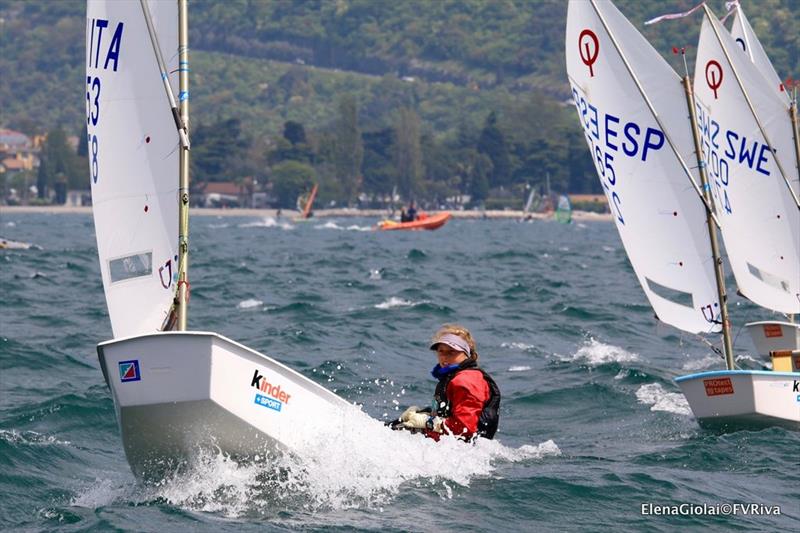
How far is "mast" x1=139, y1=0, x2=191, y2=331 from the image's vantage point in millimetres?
13797

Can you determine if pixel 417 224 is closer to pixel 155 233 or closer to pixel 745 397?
pixel 745 397

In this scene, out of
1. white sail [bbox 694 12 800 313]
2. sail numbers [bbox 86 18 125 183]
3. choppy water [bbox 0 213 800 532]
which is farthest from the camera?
white sail [bbox 694 12 800 313]

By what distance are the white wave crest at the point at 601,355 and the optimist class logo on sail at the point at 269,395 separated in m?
13.1

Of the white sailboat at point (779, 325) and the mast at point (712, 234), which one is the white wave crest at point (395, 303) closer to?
the white sailboat at point (779, 325)

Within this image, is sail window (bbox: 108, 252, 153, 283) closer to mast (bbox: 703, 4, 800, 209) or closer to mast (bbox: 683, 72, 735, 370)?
mast (bbox: 683, 72, 735, 370)

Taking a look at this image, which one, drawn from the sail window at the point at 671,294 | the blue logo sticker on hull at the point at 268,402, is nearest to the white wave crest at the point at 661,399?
the sail window at the point at 671,294

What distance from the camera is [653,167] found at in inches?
812

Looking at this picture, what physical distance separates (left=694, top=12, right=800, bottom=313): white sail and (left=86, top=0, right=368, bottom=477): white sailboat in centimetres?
1103

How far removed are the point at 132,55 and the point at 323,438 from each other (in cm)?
411

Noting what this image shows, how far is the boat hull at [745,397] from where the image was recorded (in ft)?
61.0

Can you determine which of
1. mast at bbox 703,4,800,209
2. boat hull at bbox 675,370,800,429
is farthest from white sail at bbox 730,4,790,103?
boat hull at bbox 675,370,800,429

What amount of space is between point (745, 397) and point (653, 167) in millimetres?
3757

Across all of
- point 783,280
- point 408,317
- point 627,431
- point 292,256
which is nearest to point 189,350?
point 627,431

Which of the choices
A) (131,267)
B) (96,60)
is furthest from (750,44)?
Answer: (131,267)
